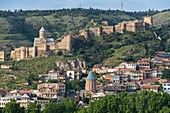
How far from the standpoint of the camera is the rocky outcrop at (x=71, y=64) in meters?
116

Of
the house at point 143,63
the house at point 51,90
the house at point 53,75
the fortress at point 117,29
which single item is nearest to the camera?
the house at point 51,90

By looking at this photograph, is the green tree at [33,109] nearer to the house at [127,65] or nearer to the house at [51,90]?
the house at [51,90]

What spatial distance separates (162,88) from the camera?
4045 inches

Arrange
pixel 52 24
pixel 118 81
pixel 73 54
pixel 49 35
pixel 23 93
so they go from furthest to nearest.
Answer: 1. pixel 52 24
2. pixel 49 35
3. pixel 73 54
4. pixel 118 81
5. pixel 23 93

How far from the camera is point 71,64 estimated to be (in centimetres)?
11631

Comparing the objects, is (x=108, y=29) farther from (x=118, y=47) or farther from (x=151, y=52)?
(x=151, y=52)

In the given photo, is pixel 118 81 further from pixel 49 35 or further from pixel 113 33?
pixel 49 35

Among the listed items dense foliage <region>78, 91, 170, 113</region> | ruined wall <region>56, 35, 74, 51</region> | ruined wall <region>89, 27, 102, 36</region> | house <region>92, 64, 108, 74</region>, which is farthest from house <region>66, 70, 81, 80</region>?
dense foliage <region>78, 91, 170, 113</region>

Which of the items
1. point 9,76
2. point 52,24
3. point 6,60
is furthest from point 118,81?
point 52,24

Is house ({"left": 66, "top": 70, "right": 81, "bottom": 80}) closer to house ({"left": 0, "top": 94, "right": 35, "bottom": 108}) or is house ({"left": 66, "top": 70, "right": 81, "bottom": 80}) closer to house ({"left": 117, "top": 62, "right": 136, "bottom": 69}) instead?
house ({"left": 117, "top": 62, "right": 136, "bottom": 69})

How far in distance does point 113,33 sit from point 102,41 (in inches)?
86.5

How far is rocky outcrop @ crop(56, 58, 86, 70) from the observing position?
4552 inches

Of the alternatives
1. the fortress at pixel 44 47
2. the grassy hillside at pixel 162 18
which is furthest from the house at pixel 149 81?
the grassy hillside at pixel 162 18

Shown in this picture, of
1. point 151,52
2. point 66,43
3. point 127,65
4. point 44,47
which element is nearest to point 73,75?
point 127,65
